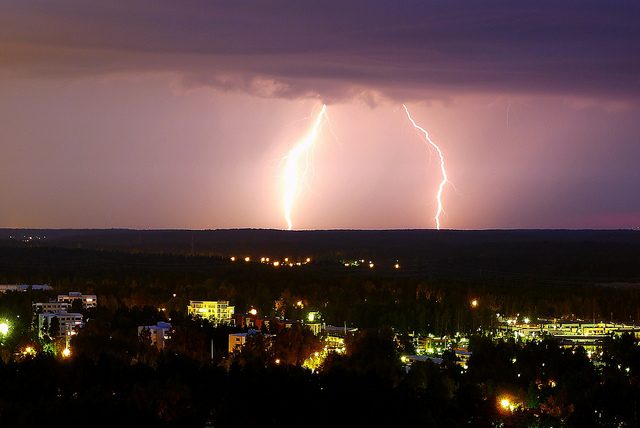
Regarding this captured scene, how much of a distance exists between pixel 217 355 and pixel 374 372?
41.9 ft

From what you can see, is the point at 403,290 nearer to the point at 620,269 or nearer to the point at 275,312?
the point at 275,312

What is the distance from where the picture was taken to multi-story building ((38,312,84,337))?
181 feet

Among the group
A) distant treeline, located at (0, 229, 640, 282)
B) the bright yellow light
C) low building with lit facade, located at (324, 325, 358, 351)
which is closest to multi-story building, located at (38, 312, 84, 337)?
low building with lit facade, located at (324, 325, 358, 351)

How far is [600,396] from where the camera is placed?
31.9 metres

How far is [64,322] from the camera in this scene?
5744 centimetres

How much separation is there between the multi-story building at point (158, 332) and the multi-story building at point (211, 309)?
499 inches

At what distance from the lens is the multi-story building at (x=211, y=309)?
2640 inches

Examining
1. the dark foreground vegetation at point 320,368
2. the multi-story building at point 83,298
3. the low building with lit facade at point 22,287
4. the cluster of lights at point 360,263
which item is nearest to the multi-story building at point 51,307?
the dark foreground vegetation at point 320,368

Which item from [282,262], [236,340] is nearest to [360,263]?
[282,262]

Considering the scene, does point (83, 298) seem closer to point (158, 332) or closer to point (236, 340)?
point (158, 332)

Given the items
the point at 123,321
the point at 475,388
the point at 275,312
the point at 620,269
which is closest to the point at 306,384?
the point at 475,388

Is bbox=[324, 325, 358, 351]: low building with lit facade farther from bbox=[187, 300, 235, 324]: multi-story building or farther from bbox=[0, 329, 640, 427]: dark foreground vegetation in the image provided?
bbox=[0, 329, 640, 427]: dark foreground vegetation

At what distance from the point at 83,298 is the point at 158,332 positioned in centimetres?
2040

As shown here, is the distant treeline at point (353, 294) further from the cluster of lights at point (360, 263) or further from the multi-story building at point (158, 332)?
the cluster of lights at point (360, 263)
